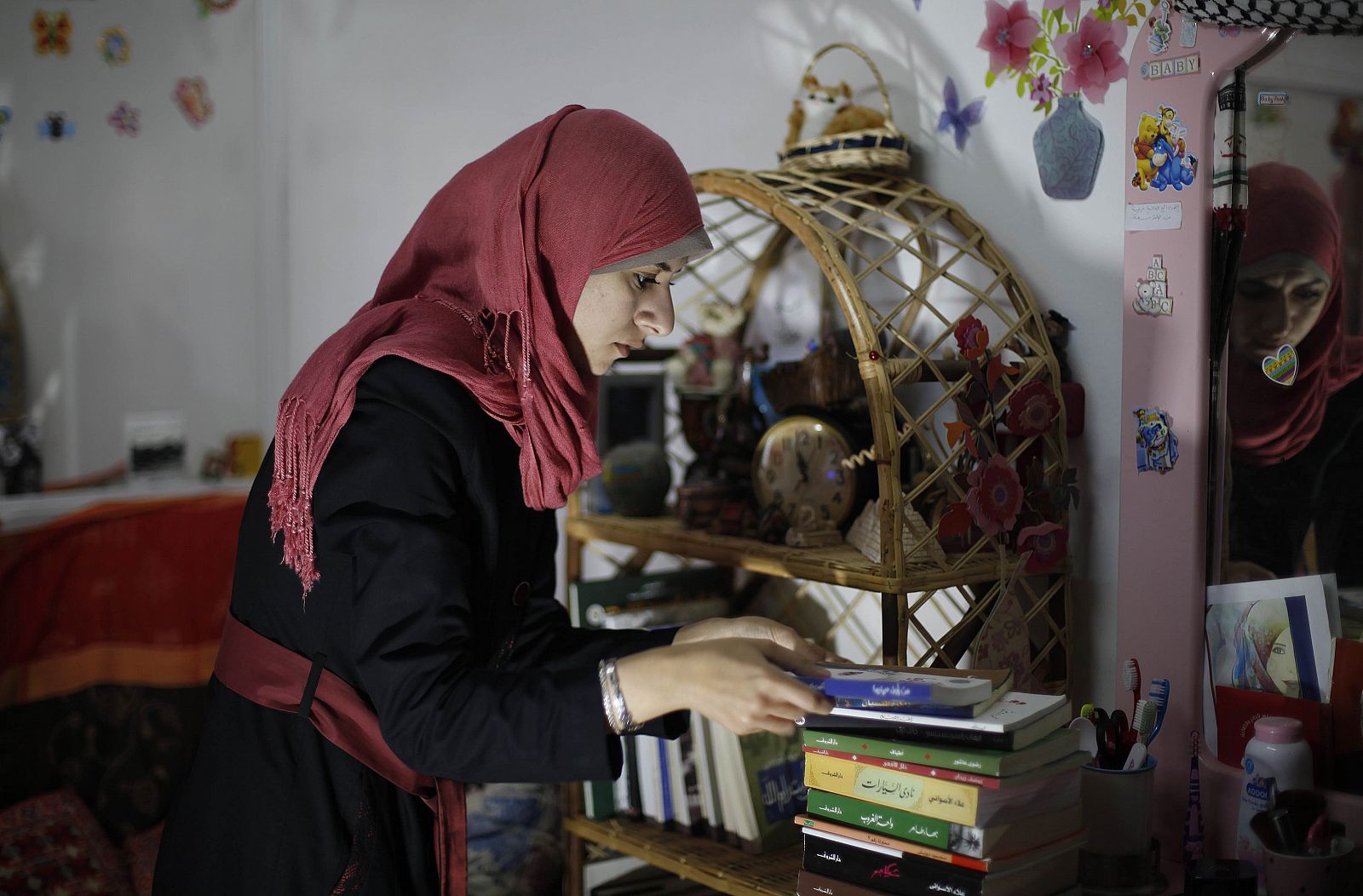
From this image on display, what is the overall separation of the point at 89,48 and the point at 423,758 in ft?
8.67

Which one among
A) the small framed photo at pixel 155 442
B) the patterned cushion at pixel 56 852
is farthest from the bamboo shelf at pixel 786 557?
the small framed photo at pixel 155 442

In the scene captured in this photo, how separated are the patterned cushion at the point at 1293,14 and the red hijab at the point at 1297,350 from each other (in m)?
0.17

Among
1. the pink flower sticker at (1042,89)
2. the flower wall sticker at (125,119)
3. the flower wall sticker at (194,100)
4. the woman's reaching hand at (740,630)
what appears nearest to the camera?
the woman's reaching hand at (740,630)

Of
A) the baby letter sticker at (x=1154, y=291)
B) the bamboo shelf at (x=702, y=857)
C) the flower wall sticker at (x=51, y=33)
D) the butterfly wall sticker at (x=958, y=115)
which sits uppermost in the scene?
the flower wall sticker at (x=51, y=33)

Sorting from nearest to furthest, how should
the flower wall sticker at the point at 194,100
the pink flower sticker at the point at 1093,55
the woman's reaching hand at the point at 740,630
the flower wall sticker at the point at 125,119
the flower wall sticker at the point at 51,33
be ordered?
the woman's reaching hand at the point at 740,630
the pink flower sticker at the point at 1093,55
the flower wall sticker at the point at 51,33
the flower wall sticker at the point at 125,119
the flower wall sticker at the point at 194,100

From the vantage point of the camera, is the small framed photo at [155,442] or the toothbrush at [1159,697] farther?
the small framed photo at [155,442]

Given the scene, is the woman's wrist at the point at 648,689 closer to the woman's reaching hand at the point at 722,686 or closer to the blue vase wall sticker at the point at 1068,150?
the woman's reaching hand at the point at 722,686

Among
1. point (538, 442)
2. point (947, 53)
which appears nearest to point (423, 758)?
point (538, 442)

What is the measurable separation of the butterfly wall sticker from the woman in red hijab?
706mm

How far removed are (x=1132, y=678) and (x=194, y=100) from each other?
2.85 m

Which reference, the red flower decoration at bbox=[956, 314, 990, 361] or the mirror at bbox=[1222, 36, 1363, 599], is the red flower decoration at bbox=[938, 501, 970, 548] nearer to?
the red flower decoration at bbox=[956, 314, 990, 361]

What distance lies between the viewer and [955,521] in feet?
4.73

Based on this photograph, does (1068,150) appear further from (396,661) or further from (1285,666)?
(396,661)

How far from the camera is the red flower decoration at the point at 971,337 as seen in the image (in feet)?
4.82
